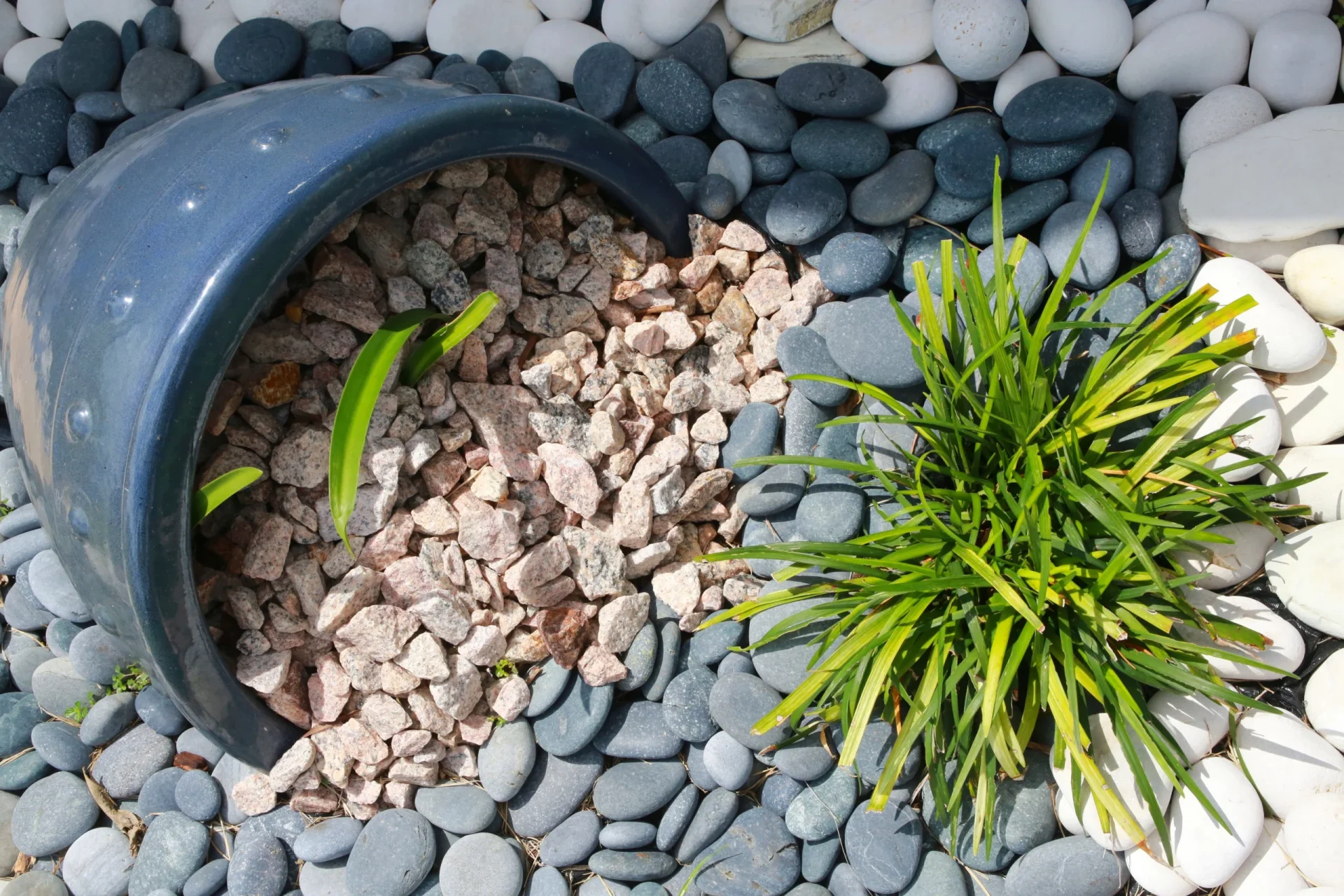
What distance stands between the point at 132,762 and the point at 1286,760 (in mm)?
1887

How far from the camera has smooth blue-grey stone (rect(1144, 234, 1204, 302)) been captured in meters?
1.67

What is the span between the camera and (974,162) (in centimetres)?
180

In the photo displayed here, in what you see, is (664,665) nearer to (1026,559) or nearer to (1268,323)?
(1026,559)

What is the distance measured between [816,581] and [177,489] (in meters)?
A: 0.99

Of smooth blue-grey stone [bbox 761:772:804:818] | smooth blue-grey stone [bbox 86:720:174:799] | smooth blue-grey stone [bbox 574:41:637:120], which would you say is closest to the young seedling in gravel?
smooth blue-grey stone [bbox 761:772:804:818]

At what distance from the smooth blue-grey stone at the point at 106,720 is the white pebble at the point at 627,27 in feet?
5.15

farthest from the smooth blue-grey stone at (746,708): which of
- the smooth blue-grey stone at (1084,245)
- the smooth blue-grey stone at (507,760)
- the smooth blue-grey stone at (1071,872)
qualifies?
the smooth blue-grey stone at (1084,245)

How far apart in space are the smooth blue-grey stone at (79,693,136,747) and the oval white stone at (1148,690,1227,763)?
1749mm

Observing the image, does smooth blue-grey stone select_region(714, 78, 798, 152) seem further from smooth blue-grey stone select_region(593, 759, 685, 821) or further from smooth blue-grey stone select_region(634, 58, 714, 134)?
smooth blue-grey stone select_region(593, 759, 685, 821)

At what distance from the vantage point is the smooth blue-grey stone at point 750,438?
1799 millimetres

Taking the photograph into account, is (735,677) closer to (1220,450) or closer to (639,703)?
(639,703)

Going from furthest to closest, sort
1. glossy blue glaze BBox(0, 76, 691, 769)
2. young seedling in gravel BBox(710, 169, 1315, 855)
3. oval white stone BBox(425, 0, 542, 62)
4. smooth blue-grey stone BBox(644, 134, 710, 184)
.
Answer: oval white stone BBox(425, 0, 542, 62) < smooth blue-grey stone BBox(644, 134, 710, 184) < young seedling in gravel BBox(710, 169, 1315, 855) < glossy blue glaze BBox(0, 76, 691, 769)

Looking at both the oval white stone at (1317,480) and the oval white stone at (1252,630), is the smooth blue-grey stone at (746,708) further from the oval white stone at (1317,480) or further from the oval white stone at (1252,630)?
the oval white stone at (1317,480)

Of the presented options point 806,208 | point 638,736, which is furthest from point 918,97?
point 638,736
